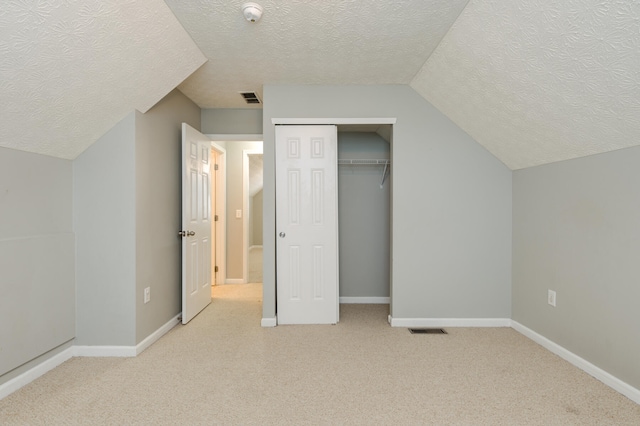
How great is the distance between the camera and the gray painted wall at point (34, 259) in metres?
2.05

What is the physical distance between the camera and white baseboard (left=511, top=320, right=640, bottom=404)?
6.54ft

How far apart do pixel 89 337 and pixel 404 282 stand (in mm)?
2703

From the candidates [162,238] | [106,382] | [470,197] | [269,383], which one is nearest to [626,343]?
[470,197]

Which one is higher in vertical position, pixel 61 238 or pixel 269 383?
pixel 61 238

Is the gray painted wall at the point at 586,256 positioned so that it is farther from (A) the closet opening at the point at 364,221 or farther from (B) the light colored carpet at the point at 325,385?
(A) the closet opening at the point at 364,221

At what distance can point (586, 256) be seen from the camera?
2342mm

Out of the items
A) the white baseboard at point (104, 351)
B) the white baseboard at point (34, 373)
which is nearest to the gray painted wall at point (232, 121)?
the white baseboard at point (104, 351)

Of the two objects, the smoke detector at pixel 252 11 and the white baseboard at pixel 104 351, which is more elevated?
the smoke detector at pixel 252 11

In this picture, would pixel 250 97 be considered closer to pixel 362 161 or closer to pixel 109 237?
pixel 362 161

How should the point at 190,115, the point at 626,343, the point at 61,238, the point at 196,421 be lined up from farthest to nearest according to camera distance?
the point at 190,115, the point at 61,238, the point at 626,343, the point at 196,421

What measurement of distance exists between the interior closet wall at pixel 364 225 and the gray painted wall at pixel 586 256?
152 centimetres

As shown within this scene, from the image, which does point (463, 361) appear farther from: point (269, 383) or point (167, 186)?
point (167, 186)

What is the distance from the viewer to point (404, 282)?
10.7ft

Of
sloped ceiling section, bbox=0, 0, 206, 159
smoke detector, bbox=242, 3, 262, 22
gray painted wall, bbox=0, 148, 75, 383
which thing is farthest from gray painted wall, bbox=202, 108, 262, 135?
smoke detector, bbox=242, 3, 262, 22
